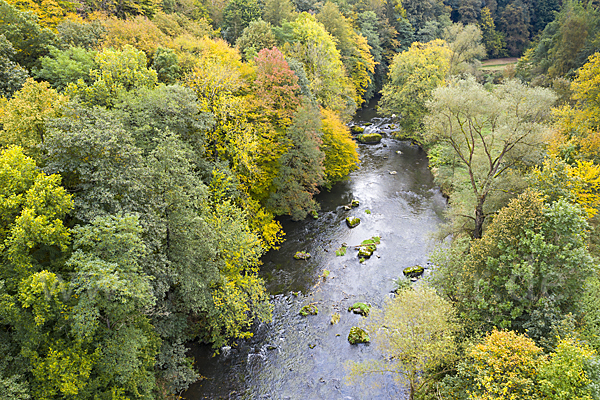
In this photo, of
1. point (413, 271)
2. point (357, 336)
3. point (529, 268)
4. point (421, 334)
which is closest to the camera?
point (529, 268)

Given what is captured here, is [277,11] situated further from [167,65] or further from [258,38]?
[167,65]

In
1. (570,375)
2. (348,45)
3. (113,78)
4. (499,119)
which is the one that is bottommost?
A: (570,375)

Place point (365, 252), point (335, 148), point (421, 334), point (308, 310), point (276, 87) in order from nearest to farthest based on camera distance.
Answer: point (421, 334) → point (308, 310) → point (365, 252) → point (276, 87) → point (335, 148)

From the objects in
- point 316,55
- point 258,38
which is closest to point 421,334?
point 316,55

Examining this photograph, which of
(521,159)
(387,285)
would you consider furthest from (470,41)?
(387,285)

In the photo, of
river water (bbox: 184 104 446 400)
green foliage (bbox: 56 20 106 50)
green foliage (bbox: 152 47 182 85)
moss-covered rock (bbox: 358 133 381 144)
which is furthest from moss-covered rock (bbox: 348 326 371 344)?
moss-covered rock (bbox: 358 133 381 144)

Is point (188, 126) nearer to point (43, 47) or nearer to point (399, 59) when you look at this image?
point (43, 47)

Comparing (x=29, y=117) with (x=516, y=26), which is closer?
(x=29, y=117)

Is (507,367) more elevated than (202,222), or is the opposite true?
(202,222)
